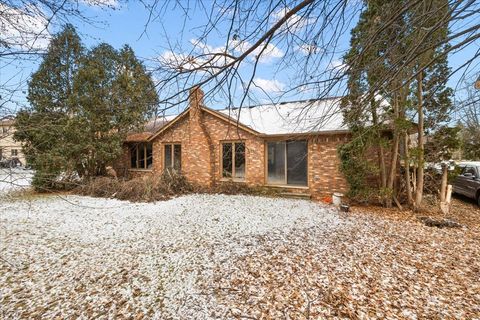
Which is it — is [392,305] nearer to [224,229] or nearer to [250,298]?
[250,298]

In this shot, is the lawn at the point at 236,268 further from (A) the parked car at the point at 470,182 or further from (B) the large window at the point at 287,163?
(A) the parked car at the point at 470,182

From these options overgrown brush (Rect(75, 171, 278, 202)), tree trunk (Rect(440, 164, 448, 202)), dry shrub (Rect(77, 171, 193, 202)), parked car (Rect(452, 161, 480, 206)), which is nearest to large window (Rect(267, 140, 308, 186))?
overgrown brush (Rect(75, 171, 278, 202))

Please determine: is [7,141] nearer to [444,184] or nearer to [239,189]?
[239,189]

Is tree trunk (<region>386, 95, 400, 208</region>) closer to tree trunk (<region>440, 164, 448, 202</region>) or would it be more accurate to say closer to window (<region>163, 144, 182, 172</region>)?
tree trunk (<region>440, 164, 448, 202</region>)

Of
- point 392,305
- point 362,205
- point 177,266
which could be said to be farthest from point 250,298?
point 362,205

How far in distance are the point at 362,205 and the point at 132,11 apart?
8.32 m

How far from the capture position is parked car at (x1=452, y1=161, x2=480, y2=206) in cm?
809

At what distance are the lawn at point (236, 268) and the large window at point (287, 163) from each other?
3205 millimetres

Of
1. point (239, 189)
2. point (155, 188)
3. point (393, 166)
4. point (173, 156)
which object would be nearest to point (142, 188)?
point (155, 188)

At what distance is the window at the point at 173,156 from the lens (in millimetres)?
11656

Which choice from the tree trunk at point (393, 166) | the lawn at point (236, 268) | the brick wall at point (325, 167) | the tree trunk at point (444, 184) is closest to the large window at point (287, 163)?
the brick wall at point (325, 167)

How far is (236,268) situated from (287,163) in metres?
6.53

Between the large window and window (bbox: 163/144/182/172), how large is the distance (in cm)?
474

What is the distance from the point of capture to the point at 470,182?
8.42m
